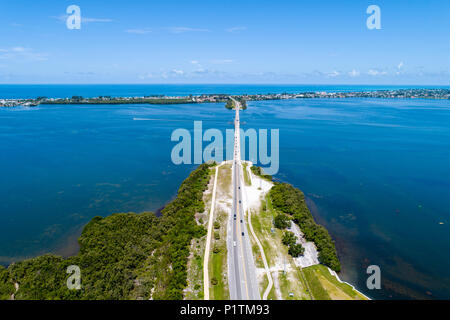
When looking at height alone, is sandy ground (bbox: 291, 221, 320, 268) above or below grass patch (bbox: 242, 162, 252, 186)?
below

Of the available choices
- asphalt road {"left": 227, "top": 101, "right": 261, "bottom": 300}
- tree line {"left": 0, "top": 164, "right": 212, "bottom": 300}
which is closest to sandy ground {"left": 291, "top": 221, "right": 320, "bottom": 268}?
asphalt road {"left": 227, "top": 101, "right": 261, "bottom": 300}

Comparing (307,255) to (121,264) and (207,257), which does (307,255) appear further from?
(121,264)

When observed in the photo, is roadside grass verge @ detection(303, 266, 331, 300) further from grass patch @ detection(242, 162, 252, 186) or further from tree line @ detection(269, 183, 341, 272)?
grass patch @ detection(242, 162, 252, 186)

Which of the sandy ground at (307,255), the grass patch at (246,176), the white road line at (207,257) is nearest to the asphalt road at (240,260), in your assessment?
the white road line at (207,257)

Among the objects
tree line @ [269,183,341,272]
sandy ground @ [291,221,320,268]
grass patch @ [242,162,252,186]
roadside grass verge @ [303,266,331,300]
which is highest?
grass patch @ [242,162,252,186]

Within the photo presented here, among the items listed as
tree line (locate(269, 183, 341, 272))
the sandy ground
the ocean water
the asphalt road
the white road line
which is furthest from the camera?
the ocean water

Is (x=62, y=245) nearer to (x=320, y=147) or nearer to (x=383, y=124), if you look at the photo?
(x=320, y=147)

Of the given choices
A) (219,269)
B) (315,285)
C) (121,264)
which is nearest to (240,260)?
(219,269)

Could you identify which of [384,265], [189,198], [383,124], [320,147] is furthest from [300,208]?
[383,124]

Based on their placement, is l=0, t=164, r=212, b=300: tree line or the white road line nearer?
l=0, t=164, r=212, b=300: tree line

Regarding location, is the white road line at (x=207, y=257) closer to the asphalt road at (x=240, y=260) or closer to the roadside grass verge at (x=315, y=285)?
the asphalt road at (x=240, y=260)
